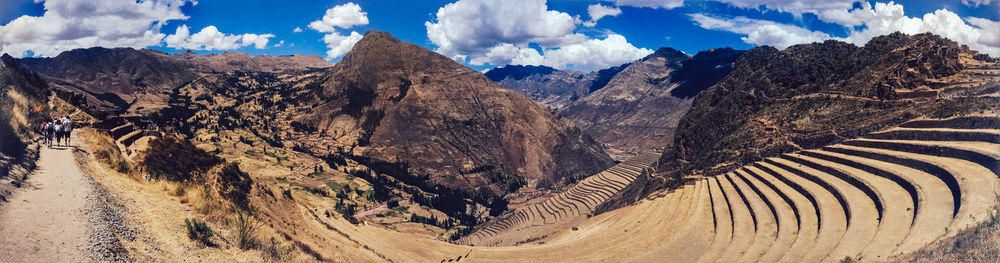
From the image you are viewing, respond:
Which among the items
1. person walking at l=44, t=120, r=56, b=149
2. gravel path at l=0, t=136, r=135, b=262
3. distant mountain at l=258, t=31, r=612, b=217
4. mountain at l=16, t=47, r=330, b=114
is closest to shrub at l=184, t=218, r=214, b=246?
gravel path at l=0, t=136, r=135, b=262

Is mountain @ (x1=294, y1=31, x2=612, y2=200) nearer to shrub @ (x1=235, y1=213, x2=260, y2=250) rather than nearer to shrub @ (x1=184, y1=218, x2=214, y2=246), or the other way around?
shrub @ (x1=235, y1=213, x2=260, y2=250)

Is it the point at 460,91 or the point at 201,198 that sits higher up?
the point at 460,91

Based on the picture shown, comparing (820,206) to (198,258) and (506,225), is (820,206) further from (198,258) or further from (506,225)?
(506,225)

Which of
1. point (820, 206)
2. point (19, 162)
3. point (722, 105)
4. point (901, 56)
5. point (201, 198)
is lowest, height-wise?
point (820, 206)

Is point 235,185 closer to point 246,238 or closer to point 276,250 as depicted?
point 276,250

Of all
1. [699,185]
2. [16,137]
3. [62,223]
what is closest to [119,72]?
[16,137]

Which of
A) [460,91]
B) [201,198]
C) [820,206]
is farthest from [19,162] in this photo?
[460,91]

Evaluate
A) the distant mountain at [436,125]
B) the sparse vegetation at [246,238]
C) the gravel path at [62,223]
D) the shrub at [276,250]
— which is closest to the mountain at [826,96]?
the shrub at [276,250]
